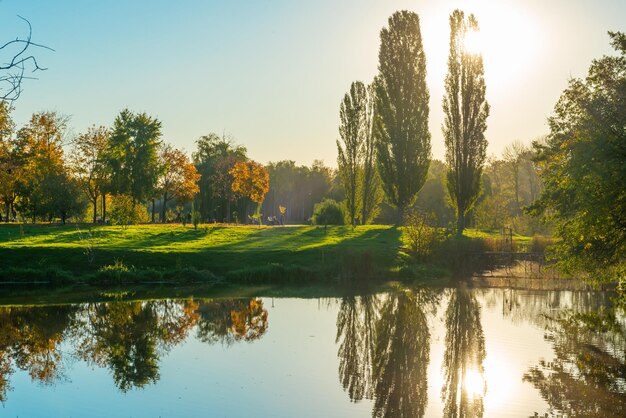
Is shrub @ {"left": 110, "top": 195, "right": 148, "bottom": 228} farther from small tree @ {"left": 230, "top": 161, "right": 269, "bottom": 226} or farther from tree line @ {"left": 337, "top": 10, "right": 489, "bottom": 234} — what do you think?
tree line @ {"left": 337, "top": 10, "right": 489, "bottom": 234}

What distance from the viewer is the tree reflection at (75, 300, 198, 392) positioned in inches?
635

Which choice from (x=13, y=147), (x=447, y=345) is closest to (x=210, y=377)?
(x=447, y=345)

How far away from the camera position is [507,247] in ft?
145

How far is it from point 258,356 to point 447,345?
5708 mm

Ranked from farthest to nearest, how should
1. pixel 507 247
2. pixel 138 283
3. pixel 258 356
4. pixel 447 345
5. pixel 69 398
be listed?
pixel 507 247
pixel 138 283
pixel 447 345
pixel 258 356
pixel 69 398

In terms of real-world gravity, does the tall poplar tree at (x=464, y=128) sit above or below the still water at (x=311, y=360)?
above

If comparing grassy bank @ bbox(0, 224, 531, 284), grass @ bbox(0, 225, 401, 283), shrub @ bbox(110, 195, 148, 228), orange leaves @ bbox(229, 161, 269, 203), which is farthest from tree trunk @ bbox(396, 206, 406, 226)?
shrub @ bbox(110, 195, 148, 228)

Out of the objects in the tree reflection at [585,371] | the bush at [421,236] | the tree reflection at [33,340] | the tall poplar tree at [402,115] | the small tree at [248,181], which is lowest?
the tree reflection at [33,340]

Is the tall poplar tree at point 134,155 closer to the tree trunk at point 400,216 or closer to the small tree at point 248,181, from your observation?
the small tree at point 248,181

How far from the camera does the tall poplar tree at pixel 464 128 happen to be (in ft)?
172

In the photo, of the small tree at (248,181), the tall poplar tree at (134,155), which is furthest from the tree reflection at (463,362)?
the tall poplar tree at (134,155)

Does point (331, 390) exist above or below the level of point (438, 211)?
below

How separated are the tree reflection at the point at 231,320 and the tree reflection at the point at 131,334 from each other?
575mm

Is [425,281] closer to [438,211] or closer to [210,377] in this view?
[210,377]
